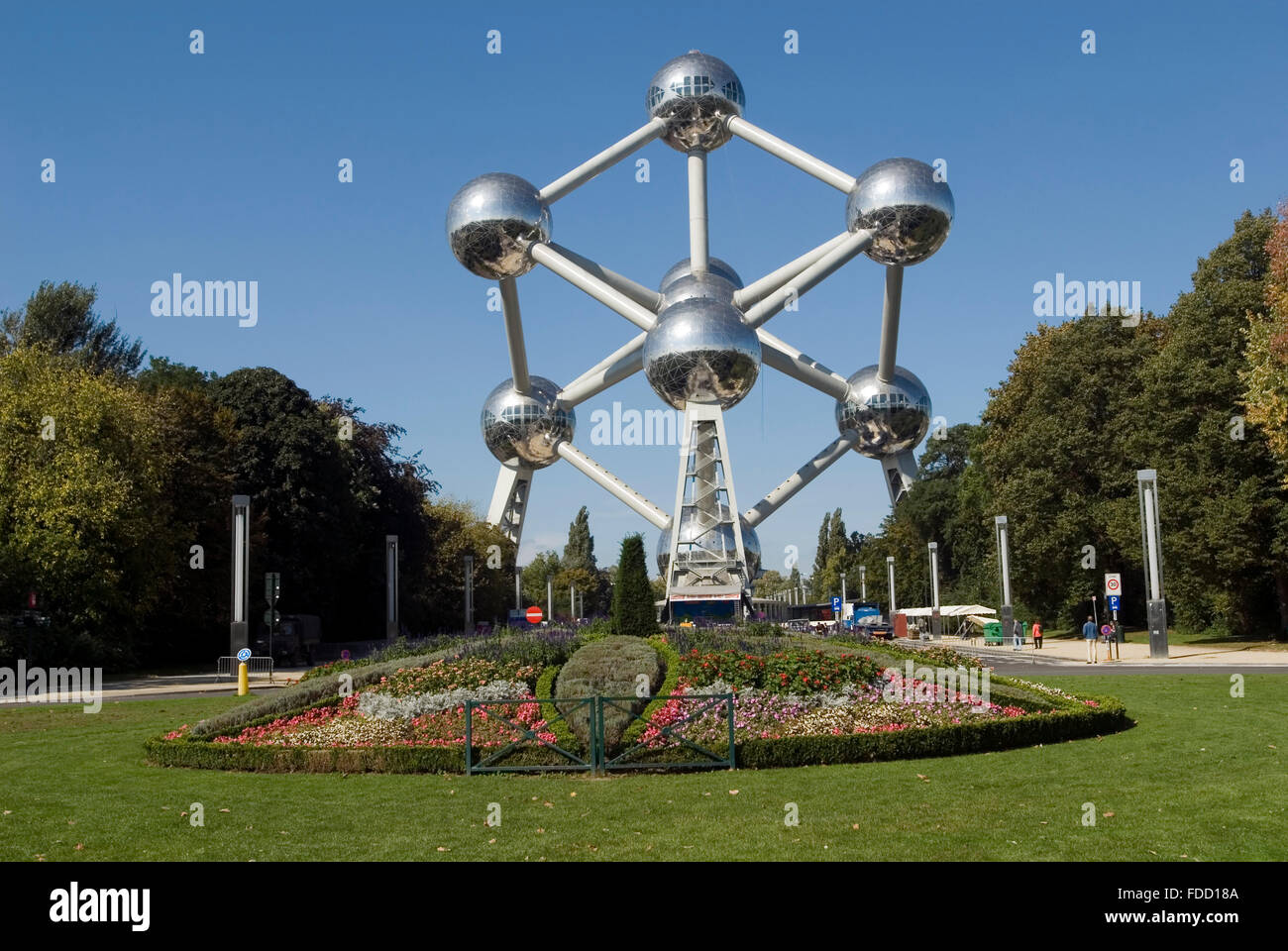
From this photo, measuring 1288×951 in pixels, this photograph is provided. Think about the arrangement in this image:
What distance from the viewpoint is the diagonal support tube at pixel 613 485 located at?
46.5m

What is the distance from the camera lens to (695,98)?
43531 mm

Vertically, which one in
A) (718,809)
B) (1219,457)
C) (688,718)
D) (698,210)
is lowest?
(718,809)

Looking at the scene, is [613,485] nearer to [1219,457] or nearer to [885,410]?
[885,410]

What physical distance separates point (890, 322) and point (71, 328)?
3704cm

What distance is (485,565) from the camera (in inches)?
2416

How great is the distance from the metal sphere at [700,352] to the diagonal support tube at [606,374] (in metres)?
7.48

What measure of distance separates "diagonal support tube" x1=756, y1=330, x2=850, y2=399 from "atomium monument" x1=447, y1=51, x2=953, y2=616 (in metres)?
0.06

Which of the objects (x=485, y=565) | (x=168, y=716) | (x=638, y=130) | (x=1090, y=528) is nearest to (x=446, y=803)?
(x=168, y=716)

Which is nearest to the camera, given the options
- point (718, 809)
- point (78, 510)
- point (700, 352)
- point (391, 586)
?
point (718, 809)

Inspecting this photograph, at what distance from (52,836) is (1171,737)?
11.8 m

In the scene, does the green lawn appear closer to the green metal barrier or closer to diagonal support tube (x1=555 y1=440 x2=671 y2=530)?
the green metal barrier

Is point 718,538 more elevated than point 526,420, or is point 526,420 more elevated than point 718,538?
point 526,420

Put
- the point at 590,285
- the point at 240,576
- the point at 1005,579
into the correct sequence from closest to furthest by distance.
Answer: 1. the point at 240,576
2. the point at 590,285
3. the point at 1005,579

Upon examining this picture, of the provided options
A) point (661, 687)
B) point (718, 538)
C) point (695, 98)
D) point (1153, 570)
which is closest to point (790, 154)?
point (695, 98)
